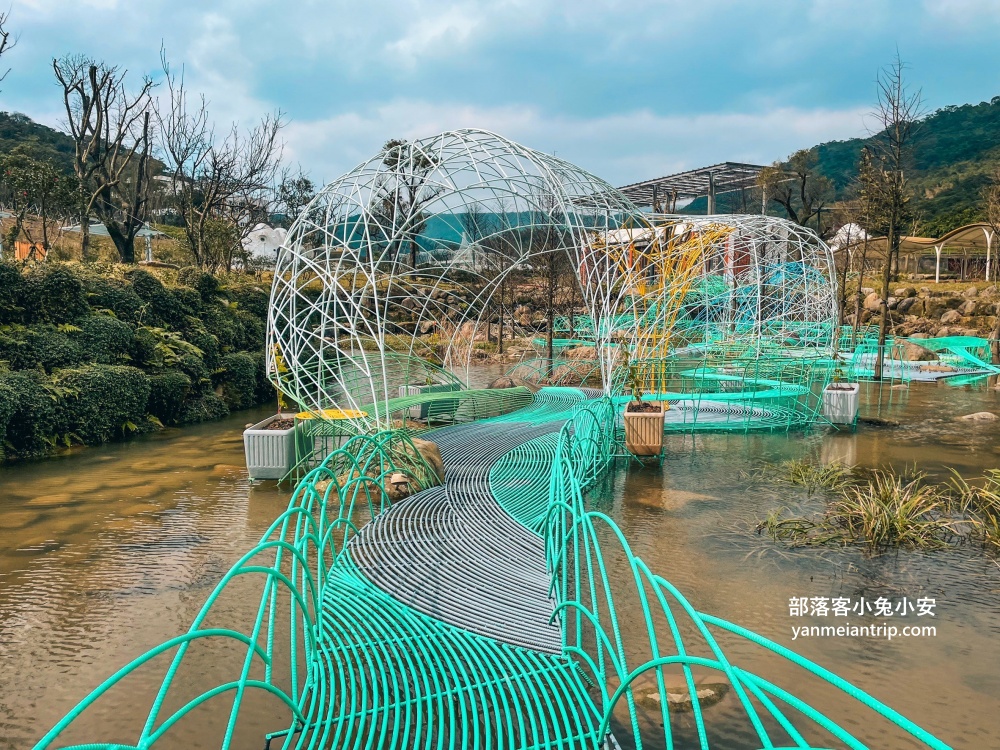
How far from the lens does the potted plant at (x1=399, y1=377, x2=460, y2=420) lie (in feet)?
37.9

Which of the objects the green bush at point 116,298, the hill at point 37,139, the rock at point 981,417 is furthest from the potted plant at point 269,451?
the hill at point 37,139

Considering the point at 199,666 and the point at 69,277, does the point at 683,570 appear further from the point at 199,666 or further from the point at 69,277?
the point at 69,277

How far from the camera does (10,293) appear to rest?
10531mm

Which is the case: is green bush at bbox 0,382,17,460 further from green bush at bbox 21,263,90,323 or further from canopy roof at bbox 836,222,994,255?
canopy roof at bbox 836,222,994,255

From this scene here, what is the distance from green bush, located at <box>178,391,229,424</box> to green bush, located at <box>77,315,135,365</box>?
1424 millimetres

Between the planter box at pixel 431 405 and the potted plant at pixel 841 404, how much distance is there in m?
6.40

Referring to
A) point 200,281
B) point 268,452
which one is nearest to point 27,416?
point 268,452

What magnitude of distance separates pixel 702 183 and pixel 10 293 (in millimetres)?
31347

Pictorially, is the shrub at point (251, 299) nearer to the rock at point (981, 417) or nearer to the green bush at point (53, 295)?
the green bush at point (53, 295)

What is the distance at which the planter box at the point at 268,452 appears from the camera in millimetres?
8328

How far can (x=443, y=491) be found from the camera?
280 inches

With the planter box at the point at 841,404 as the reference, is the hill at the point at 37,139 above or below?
above

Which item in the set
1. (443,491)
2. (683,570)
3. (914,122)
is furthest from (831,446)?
(914,122)

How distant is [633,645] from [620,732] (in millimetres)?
877
